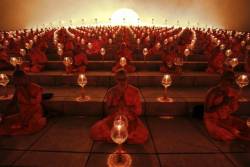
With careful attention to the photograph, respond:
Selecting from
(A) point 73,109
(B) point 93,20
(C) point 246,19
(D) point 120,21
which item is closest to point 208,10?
(C) point 246,19

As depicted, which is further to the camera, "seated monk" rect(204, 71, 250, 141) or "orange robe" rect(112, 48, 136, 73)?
"orange robe" rect(112, 48, 136, 73)

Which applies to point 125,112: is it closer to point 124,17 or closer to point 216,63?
point 216,63

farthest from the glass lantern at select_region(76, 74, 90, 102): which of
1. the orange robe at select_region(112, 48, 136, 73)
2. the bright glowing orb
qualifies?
the bright glowing orb

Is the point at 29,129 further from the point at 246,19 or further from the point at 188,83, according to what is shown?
the point at 246,19

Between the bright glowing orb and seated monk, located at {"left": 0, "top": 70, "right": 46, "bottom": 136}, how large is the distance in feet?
68.1

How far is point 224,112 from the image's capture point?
15.1 ft

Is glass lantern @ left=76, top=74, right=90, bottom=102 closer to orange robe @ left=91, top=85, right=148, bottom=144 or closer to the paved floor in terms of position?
the paved floor

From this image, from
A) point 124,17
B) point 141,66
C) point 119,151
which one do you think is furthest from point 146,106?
point 124,17

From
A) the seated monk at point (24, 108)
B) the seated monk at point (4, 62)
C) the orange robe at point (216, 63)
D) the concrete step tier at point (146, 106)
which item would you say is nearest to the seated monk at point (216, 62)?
the orange robe at point (216, 63)

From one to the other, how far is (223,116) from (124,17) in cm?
2125

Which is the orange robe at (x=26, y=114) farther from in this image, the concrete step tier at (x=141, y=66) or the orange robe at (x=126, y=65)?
the concrete step tier at (x=141, y=66)

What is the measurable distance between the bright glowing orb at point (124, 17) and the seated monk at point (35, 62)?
57.7 ft

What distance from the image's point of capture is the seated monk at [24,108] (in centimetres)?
465

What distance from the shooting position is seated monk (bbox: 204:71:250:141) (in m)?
4.50
